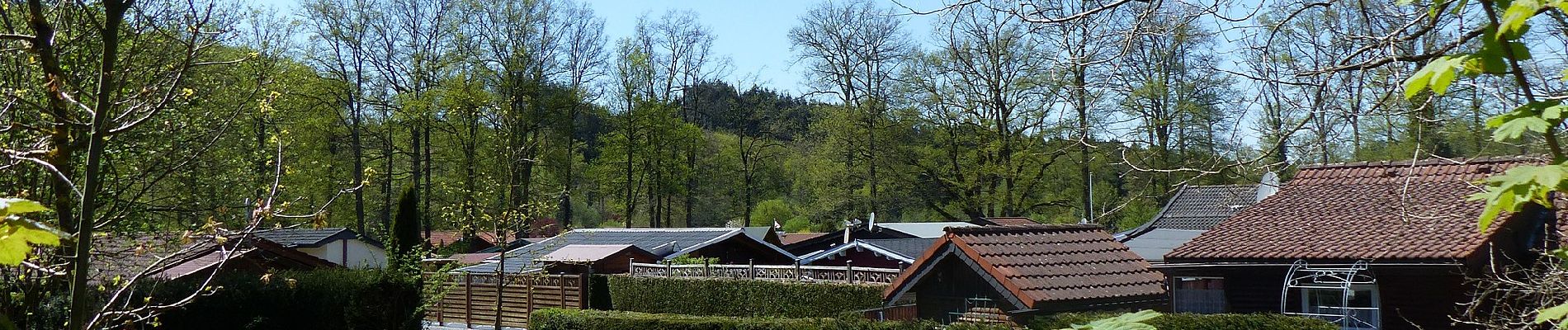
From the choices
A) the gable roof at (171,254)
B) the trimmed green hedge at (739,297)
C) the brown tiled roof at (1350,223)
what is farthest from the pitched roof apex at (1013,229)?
the gable roof at (171,254)

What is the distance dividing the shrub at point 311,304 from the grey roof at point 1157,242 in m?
12.8

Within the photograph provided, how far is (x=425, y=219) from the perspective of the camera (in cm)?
3450

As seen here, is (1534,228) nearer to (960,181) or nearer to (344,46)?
(960,181)

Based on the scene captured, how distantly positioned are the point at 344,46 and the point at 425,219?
19.1ft

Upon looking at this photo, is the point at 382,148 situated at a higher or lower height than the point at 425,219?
higher

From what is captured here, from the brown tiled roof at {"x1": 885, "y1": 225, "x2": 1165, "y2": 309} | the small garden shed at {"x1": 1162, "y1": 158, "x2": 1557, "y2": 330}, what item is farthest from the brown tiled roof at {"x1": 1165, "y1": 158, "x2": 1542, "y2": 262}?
the brown tiled roof at {"x1": 885, "y1": 225, "x2": 1165, "y2": 309}

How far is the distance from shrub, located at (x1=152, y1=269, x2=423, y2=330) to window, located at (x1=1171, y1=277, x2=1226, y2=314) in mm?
11332

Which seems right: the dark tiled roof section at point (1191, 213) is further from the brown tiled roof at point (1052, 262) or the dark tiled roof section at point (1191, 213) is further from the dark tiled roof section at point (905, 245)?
the brown tiled roof at point (1052, 262)

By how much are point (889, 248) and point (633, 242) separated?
22.0 ft

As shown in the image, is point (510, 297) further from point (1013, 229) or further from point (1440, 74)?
point (1440, 74)

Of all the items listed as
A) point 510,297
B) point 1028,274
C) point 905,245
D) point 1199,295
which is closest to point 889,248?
A: point 905,245

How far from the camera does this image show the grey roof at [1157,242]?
2122 centimetres

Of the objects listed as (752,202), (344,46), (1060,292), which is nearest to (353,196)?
(344,46)

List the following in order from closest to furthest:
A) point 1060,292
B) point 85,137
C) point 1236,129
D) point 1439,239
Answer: point 85,137
point 1236,129
point 1060,292
point 1439,239
